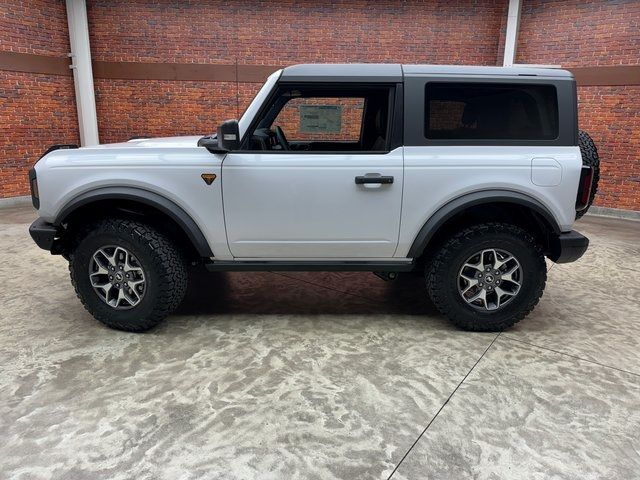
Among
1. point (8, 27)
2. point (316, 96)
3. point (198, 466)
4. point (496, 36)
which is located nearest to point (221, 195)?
point (316, 96)

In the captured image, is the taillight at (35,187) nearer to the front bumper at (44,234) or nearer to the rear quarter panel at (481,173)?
the front bumper at (44,234)

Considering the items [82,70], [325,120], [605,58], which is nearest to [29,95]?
[82,70]

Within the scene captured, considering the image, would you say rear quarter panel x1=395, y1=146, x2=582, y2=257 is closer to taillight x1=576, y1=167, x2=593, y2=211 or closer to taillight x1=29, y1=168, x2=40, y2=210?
taillight x1=576, y1=167, x2=593, y2=211

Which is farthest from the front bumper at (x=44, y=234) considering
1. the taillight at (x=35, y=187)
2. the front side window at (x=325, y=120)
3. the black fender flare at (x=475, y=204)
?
the black fender flare at (x=475, y=204)

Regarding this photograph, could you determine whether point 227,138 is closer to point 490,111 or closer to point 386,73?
point 386,73

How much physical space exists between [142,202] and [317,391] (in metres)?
1.76

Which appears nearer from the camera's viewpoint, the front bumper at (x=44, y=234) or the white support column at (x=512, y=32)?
the front bumper at (x=44, y=234)

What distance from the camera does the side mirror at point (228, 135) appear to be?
9.52ft

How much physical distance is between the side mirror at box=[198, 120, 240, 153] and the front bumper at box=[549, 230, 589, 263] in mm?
2397

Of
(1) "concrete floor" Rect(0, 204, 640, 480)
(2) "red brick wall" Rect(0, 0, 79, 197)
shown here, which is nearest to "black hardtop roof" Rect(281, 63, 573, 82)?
(1) "concrete floor" Rect(0, 204, 640, 480)

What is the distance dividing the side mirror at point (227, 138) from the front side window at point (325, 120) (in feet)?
0.46

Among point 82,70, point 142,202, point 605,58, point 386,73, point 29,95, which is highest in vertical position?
point 605,58

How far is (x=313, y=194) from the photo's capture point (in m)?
3.10

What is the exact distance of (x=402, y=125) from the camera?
3.10m
